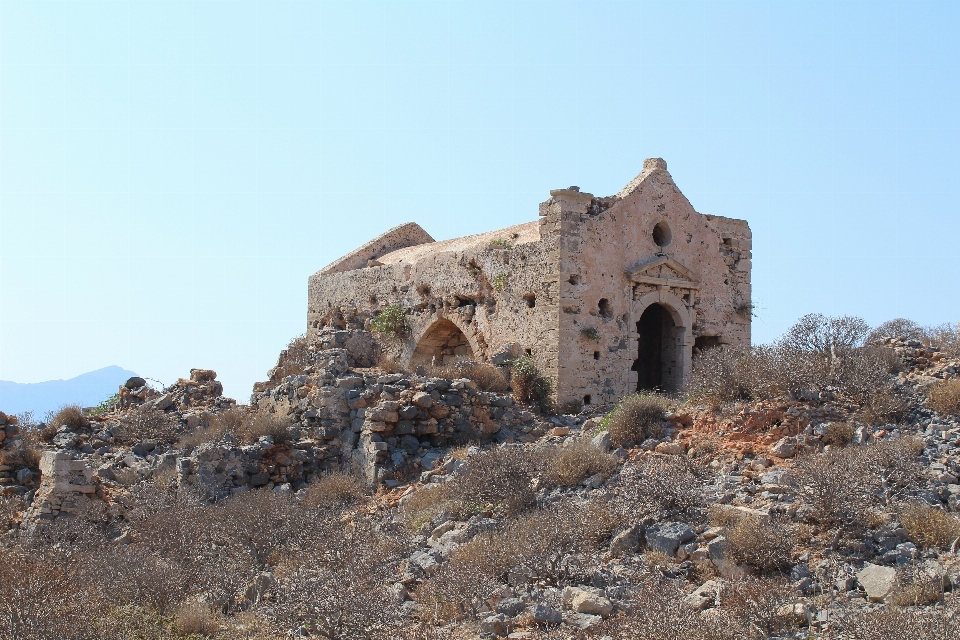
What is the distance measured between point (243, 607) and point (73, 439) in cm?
690

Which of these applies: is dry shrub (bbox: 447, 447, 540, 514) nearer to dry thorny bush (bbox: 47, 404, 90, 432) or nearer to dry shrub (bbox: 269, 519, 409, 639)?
dry shrub (bbox: 269, 519, 409, 639)

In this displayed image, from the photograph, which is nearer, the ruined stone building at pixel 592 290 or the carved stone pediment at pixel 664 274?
the ruined stone building at pixel 592 290

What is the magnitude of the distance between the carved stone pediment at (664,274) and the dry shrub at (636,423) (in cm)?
603

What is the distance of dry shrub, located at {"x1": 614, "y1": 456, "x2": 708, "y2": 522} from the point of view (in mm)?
8008

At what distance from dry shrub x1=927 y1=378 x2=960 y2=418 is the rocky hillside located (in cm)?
3

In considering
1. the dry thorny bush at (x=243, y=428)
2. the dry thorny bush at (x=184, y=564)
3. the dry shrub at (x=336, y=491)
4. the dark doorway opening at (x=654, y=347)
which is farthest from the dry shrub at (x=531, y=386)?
the dry thorny bush at (x=184, y=564)

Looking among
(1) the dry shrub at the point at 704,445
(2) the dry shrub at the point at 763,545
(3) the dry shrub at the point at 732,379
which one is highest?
(3) the dry shrub at the point at 732,379

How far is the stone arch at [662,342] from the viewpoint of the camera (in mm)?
16936

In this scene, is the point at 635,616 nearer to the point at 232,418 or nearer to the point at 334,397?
the point at 334,397

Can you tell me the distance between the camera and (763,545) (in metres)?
6.93

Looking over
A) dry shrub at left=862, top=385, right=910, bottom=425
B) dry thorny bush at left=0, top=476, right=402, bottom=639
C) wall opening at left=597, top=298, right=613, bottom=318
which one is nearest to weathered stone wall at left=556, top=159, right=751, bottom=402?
wall opening at left=597, top=298, right=613, bottom=318

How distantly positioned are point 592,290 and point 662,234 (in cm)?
225

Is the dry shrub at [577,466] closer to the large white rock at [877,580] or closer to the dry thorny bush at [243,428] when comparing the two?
the large white rock at [877,580]

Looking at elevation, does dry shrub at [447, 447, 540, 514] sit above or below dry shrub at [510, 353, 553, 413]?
below
